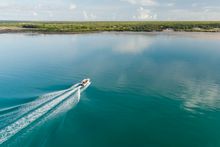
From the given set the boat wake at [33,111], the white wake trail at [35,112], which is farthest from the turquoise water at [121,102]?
the white wake trail at [35,112]

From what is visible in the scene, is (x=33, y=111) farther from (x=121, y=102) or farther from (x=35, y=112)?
(x=121, y=102)

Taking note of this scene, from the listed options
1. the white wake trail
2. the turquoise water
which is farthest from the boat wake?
the turquoise water

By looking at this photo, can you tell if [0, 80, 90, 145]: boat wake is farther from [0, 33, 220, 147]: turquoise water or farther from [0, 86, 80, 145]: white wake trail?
[0, 33, 220, 147]: turquoise water

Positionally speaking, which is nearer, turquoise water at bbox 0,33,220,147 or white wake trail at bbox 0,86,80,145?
white wake trail at bbox 0,86,80,145

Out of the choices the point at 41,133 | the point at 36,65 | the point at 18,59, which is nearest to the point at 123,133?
the point at 41,133

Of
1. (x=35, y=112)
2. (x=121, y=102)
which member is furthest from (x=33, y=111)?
(x=121, y=102)

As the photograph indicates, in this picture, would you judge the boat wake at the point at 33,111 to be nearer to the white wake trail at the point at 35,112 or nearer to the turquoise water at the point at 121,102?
the white wake trail at the point at 35,112

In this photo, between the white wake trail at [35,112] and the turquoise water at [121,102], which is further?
the turquoise water at [121,102]
